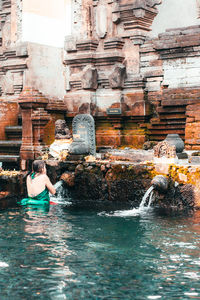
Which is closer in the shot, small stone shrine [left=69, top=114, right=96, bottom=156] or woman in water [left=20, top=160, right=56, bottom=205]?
woman in water [left=20, top=160, right=56, bottom=205]

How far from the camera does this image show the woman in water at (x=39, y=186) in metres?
9.23

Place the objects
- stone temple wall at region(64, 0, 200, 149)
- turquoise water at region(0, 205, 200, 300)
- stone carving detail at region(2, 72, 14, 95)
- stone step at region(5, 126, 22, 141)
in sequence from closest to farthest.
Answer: turquoise water at region(0, 205, 200, 300) → stone temple wall at region(64, 0, 200, 149) → stone step at region(5, 126, 22, 141) → stone carving detail at region(2, 72, 14, 95)

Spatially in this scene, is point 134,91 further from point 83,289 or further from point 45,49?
point 83,289

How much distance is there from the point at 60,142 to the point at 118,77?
309 cm

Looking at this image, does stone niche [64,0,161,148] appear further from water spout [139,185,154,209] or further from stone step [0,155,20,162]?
water spout [139,185,154,209]

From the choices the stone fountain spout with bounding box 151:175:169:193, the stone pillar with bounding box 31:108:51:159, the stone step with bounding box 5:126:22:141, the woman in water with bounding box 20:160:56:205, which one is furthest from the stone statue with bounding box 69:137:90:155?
the stone step with bounding box 5:126:22:141

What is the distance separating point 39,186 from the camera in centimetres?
923

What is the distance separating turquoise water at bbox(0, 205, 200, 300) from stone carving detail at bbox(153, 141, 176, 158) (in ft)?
4.83

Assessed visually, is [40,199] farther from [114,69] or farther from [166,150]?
[114,69]

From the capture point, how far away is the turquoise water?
5.14 metres

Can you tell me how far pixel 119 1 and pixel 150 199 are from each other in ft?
22.7

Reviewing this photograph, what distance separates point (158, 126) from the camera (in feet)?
45.0

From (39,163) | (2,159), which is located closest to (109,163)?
(39,163)

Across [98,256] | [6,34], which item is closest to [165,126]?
[6,34]
